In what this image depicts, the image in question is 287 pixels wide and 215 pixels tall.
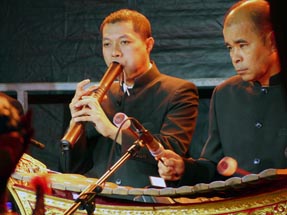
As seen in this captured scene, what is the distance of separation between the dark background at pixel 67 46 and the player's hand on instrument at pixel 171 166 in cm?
137

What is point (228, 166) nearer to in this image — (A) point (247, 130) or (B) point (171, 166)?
(B) point (171, 166)

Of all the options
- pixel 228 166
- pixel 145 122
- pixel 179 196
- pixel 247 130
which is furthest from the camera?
pixel 145 122

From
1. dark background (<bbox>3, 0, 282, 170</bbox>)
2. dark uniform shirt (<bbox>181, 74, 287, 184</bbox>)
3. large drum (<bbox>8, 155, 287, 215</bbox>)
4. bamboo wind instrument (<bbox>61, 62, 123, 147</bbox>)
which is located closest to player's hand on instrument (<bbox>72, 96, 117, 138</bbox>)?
bamboo wind instrument (<bbox>61, 62, 123, 147</bbox>)

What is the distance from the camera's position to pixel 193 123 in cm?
416

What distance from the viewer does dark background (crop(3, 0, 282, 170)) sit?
16.4 ft

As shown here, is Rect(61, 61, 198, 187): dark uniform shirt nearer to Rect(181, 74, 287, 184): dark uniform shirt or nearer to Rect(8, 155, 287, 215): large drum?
Rect(181, 74, 287, 184): dark uniform shirt

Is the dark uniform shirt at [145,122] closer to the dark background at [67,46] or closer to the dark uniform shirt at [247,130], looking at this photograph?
the dark uniform shirt at [247,130]

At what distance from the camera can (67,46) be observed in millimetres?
5180

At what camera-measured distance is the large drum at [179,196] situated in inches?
117

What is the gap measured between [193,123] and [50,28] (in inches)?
55.7

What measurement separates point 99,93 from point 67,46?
1.36m

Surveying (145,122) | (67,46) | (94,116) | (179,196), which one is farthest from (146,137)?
(67,46)

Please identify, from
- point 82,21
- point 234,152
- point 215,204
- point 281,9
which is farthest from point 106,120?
point 281,9

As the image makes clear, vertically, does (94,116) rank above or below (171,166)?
above
